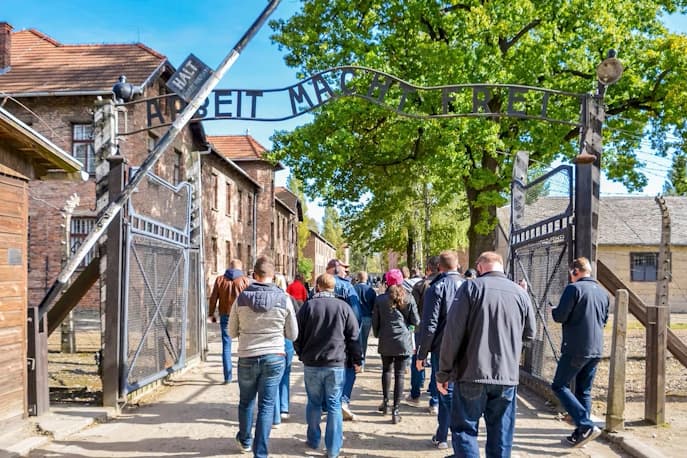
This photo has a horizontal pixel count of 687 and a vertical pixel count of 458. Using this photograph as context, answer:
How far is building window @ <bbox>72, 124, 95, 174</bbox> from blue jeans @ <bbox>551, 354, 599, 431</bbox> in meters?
19.8

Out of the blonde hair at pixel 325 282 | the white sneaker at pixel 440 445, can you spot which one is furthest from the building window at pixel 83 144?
the white sneaker at pixel 440 445

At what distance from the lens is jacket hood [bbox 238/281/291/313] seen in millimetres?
6211

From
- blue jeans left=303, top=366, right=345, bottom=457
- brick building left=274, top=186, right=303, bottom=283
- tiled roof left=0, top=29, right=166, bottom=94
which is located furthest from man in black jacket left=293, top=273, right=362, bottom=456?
brick building left=274, top=186, right=303, bottom=283

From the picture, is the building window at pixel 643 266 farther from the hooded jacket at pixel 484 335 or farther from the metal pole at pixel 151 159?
the hooded jacket at pixel 484 335

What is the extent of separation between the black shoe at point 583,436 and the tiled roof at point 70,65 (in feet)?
65.7

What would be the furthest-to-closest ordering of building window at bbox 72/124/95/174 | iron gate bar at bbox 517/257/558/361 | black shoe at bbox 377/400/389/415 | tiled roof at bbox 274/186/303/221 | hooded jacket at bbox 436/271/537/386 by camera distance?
1. tiled roof at bbox 274/186/303/221
2. building window at bbox 72/124/95/174
3. iron gate bar at bbox 517/257/558/361
4. black shoe at bbox 377/400/389/415
5. hooded jacket at bbox 436/271/537/386

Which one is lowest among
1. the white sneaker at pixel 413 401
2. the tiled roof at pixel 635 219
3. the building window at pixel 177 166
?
the white sneaker at pixel 413 401

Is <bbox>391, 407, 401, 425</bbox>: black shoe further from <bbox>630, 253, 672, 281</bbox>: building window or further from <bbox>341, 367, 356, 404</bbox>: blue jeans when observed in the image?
<bbox>630, 253, 672, 281</bbox>: building window

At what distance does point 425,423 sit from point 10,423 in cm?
465

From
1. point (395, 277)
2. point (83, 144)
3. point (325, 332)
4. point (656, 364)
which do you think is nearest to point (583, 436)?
point (656, 364)

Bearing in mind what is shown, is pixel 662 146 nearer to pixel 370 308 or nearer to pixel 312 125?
pixel 312 125

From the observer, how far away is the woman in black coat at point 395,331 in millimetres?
8219

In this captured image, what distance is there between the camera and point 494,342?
5082 mm

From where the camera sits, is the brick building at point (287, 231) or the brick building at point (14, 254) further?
the brick building at point (287, 231)
